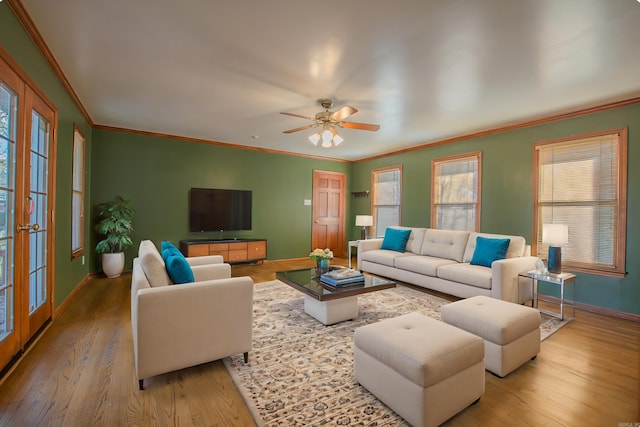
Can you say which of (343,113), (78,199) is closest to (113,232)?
Answer: (78,199)

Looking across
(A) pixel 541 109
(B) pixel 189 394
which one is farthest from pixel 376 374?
(A) pixel 541 109

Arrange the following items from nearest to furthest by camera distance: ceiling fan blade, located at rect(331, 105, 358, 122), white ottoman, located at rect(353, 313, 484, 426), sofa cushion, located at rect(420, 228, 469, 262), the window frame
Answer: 1. white ottoman, located at rect(353, 313, 484, 426)
2. ceiling fan blade, located at rect(331, 105, 358, 122)
3. the window frame
4. sofa cushion, located at rect(420, 228, 469, 262)

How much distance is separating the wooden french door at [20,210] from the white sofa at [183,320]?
2.82ft

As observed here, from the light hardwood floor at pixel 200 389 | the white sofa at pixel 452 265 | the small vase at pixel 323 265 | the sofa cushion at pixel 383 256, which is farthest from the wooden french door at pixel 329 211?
the light hardwood floor at pixel 200 389

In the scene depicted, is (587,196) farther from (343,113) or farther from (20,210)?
(20,210)

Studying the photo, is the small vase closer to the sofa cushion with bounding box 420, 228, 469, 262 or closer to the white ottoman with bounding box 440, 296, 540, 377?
the white ottoman with bounding box 440, 296, 540, 377

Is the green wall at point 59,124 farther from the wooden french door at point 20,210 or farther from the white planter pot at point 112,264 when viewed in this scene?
the white planter pot at point 112,264

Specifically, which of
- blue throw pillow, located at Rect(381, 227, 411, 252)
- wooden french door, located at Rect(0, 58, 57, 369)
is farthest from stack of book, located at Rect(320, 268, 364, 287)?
wooden french door, located at Rect(0, 58, 57, 369)

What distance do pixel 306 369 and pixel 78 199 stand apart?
4.25 metres

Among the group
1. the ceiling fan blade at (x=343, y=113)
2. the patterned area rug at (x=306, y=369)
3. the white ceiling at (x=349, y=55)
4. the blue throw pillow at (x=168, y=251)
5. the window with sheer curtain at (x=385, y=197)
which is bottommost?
the patterned area rug at (x=306, y=369)

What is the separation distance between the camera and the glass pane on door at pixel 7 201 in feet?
6.75

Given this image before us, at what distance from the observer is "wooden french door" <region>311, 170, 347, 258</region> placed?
7.30 metres

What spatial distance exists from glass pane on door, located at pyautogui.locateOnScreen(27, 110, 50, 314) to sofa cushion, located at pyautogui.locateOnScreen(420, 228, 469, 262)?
4.87 metres

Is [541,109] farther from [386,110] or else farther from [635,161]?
[386,110]
